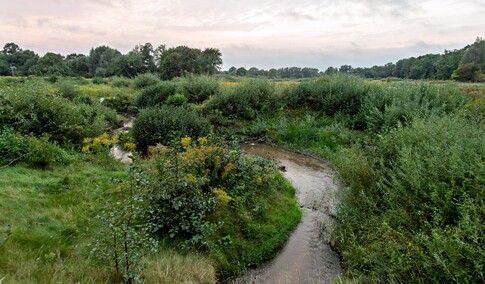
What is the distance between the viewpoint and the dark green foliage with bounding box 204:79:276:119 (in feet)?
52.6

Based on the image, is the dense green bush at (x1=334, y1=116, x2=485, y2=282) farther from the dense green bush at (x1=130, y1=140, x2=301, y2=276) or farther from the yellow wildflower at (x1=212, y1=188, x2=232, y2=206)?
the yellow wildflower at (x1=212, y1=188, x2=232, y2=206)

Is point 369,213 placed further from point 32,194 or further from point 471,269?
point 32,194

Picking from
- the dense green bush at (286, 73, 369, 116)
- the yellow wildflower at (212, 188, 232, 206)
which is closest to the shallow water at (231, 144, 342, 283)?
the yellow wildflower at (212, 188, 232, 206)

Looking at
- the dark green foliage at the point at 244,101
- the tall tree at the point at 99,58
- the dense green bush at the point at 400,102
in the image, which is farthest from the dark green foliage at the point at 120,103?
the tall tree at the point at 99,58

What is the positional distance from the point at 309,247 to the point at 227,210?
5.95 ft

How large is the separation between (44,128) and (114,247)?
23.0 ft

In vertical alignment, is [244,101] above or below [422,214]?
above

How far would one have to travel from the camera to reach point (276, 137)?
14180mm

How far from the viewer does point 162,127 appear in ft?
35.1

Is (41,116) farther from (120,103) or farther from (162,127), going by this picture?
(120,103)

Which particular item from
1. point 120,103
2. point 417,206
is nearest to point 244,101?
point 120,103

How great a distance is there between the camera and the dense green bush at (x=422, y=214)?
130 inches

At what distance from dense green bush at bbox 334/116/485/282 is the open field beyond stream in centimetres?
3

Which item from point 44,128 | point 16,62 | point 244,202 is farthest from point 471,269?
point 16,62
